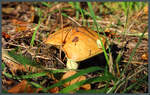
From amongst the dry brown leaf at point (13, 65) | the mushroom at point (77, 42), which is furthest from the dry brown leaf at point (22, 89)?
the mushroom at point (77, 42)

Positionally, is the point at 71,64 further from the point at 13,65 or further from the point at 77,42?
the point at 13,65

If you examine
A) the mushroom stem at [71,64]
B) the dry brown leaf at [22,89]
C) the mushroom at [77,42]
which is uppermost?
the mushroom at [77,42]

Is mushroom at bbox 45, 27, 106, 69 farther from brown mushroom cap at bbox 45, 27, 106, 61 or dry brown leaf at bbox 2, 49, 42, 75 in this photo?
dry brown leaf at bbox 2, 49, 42, 75

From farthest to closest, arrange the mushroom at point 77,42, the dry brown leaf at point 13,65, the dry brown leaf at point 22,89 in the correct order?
the dry brown leaf at point 13,65 < the mushroom at point 77,42 < the dry brown leaf at point 22,89

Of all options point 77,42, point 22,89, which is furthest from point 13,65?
point 77,42

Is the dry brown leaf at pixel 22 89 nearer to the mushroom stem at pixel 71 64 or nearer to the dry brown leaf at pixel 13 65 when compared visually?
the dry brown leaf at pixel 13 65

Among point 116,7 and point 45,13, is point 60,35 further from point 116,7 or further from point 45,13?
point 116,7

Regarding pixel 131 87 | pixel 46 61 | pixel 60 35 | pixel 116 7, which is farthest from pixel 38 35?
pixel 116 7

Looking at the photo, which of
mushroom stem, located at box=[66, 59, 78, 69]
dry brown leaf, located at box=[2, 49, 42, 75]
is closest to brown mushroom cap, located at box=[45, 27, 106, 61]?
mushroom stem, located at box=[66, 59, 78, 69]
